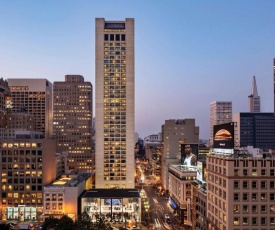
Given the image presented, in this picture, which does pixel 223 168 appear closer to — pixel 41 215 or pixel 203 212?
pixel 203 212

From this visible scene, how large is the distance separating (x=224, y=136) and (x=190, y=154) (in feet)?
295

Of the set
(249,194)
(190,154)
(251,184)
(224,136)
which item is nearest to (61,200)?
(224,136)

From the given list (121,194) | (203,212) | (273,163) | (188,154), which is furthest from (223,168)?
(188,154)

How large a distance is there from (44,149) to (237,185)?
95.3 meters

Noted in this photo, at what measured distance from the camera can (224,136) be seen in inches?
4067

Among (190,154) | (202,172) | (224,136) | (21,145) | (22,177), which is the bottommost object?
(22,177)

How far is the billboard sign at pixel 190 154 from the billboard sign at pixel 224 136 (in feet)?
267

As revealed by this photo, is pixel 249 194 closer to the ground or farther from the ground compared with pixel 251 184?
closer to the ground

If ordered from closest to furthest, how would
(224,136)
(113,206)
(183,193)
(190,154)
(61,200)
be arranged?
(224,136) < (61,200) < (113,206) < (183,193) < (190,154)

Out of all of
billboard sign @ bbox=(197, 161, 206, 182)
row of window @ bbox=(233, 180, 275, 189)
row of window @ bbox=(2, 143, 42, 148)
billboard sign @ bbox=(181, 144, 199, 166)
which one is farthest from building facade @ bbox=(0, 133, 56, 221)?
row of window @ bbox=(233, 180, 275, 189)

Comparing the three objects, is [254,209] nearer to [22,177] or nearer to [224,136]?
[224,136]

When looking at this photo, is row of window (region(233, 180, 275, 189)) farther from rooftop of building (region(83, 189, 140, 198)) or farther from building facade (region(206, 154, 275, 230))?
rooftop of building (region(83, 189, 140, 198))

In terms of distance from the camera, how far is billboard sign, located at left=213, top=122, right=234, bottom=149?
3912 inches

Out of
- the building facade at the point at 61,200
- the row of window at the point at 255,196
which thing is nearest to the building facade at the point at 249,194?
the row of window at the point at 255,196
